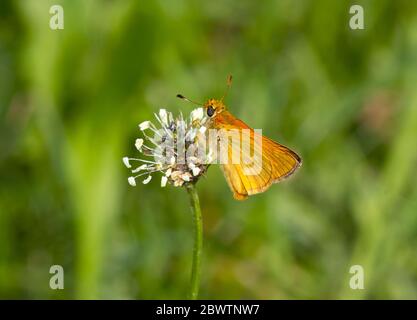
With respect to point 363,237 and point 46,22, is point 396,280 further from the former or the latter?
point 46,22

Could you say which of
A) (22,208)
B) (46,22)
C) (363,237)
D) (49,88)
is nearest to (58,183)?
(22,208)

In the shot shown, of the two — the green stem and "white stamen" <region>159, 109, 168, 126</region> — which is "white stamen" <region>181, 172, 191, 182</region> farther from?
"white stamen" <region>159, 109, 168, 126</region>

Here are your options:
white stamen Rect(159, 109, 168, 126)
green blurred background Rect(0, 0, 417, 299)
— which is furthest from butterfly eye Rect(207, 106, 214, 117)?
green blurred background Rect(0, 0, 417, 299)

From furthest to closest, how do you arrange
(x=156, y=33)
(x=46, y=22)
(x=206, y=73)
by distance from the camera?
(x=206, y=73), (x=46, y=22), (x=156, y=33)

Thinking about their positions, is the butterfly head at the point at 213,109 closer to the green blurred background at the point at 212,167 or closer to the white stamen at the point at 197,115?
the white stamen at the point at 197,115

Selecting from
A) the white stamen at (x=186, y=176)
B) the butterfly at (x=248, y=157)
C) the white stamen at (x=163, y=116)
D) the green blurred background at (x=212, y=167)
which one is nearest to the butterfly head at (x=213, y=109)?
the butterfly at (x=248, y=157)
